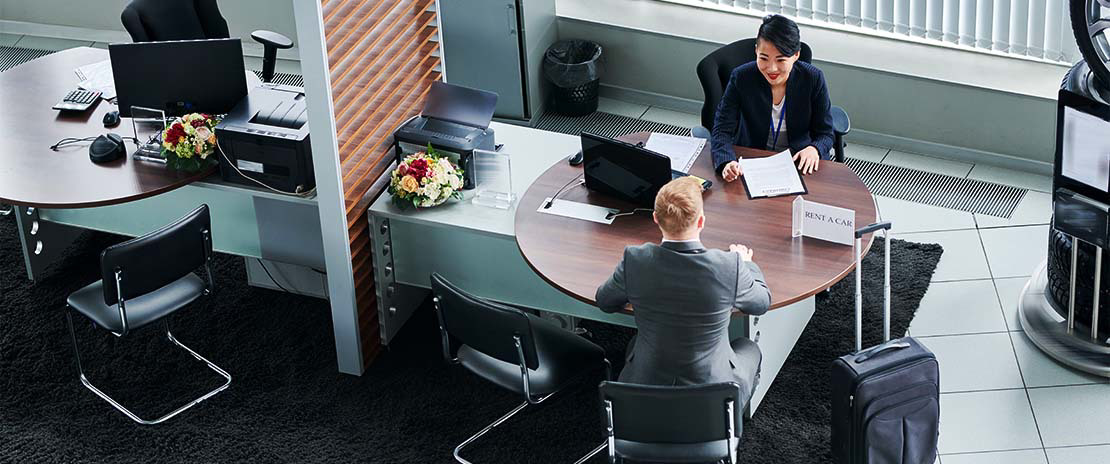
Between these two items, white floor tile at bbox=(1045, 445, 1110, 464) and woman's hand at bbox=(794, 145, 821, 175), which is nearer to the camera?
white floor tile at bbox=(1045, 445, 1110, 464)

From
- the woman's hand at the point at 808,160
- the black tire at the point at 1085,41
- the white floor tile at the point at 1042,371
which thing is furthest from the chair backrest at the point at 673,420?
the black tire at the point at 1085,41

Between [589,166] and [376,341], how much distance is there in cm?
126

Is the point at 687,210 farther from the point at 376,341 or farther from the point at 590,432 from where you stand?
the point at 376,341

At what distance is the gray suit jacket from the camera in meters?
3.95

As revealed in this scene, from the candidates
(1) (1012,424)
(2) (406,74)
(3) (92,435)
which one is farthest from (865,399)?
(3) (92,435)

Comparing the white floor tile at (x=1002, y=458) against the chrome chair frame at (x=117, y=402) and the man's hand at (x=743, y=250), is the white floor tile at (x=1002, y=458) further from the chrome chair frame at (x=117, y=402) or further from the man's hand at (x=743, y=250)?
the chrome chair frame at (x=117, y=402)

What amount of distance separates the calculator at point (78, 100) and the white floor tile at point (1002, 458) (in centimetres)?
404

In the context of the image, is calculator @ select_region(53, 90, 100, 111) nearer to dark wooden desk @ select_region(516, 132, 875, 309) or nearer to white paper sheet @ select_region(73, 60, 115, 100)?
white paper sheet @ select_region(73, 60, 115, 100)

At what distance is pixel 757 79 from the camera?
17.6ft

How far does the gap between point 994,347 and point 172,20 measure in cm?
438

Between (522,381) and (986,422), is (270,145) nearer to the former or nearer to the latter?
(522,381)

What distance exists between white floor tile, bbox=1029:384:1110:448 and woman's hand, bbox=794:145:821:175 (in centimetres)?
125

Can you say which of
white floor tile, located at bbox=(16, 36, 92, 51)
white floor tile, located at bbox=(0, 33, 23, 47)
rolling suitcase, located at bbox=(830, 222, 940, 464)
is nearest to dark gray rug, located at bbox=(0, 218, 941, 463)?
rolling suitcase, located at bbox=(830, 222, 940, 464)

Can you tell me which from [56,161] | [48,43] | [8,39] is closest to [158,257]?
[56,161]
